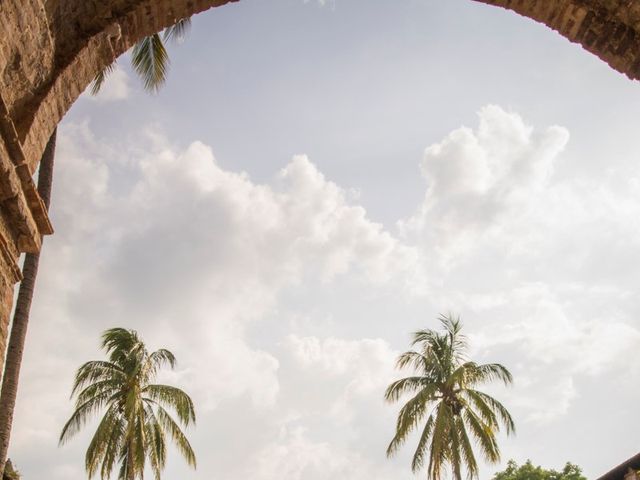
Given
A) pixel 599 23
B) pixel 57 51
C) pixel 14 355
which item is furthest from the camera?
pixel 14 355

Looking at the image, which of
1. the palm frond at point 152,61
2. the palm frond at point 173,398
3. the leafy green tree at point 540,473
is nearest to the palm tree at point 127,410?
the palm frond at point 173,398

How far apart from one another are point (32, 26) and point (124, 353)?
14.1 meters

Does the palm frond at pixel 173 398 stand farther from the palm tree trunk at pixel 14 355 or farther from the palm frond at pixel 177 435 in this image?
the palm tree trunk at pixel 14 355

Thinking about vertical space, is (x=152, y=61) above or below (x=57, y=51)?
above

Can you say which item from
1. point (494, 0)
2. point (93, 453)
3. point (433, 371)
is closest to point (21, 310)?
point (93, 453)

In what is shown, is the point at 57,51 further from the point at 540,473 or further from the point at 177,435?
the point at 540,473

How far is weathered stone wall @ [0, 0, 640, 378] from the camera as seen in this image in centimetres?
340

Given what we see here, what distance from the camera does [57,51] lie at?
162 inches

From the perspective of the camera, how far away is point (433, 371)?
57.2ft

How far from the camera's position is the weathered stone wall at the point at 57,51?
11.2 ft

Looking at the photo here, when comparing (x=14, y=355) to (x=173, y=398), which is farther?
(x=173, y=398)

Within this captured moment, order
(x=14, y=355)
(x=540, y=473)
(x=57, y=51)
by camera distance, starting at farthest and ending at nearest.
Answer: (x=540, y=473)
(x=14, y=355)
(x=57, y=51)

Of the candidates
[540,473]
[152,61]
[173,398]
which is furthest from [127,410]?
[540,473]

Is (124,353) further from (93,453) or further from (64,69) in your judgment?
(64,69)
